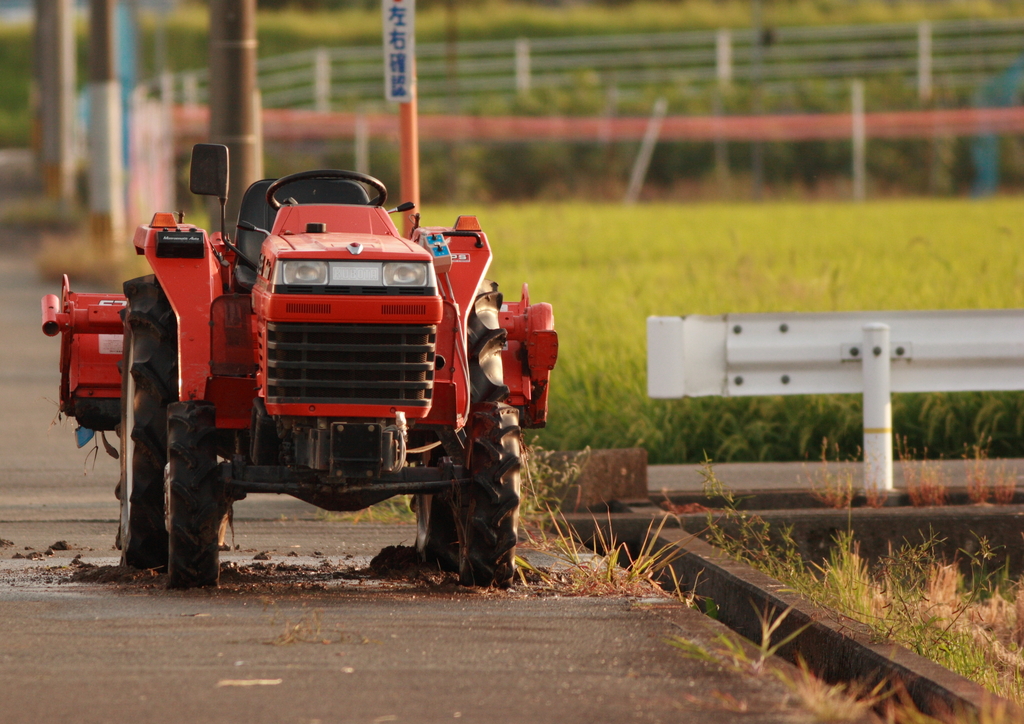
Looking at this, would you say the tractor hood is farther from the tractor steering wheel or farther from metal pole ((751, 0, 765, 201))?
metal pole ((751, 0, 765, 201))

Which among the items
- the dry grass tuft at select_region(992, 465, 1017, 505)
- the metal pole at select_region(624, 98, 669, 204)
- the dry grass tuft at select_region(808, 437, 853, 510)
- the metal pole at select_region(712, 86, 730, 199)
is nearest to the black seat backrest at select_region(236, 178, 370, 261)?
the dry grass tuft at select_region(808, 437, 853, 510)

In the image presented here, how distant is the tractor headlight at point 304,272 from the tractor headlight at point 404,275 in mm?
226

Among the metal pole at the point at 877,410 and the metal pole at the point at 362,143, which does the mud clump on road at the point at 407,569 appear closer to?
the metal pole at the point at 877,410

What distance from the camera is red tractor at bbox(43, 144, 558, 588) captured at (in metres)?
6.08

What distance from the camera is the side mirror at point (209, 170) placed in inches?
266

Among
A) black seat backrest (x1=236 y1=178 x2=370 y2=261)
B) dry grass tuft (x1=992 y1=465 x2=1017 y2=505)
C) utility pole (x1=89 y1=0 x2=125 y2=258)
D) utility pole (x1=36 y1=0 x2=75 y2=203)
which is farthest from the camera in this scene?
utility pole (x1=36 y1=0 x2=75 y2=203)

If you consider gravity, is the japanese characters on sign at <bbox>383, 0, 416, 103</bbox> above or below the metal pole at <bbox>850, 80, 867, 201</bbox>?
below

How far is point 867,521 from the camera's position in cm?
809

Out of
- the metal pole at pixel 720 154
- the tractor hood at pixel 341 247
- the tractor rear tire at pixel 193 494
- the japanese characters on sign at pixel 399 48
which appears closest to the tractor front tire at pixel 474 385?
the tractor hood at pixel 341 247

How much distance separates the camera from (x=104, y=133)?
79.3ft

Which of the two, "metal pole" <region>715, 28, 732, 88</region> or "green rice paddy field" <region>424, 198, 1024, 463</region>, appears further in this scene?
"metal pole" <region>715, 28, 732, 88</region>

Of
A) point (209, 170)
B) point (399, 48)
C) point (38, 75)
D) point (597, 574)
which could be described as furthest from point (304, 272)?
point (38, 75)

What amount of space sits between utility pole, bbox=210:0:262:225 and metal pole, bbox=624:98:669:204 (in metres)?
21.6

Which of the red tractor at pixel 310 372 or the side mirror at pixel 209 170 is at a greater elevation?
the side mirror at pixel 209 170
